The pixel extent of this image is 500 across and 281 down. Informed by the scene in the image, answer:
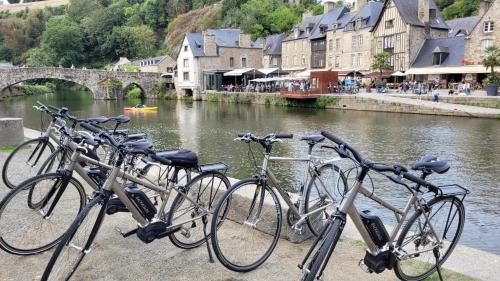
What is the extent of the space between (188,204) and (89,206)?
1075mm

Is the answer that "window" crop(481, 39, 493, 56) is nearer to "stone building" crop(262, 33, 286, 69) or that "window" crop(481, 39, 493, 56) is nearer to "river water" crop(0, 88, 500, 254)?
"river water" crop(0, 88, 500, 254)

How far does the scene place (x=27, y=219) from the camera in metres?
4.33

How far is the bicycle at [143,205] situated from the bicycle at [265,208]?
0.90ft

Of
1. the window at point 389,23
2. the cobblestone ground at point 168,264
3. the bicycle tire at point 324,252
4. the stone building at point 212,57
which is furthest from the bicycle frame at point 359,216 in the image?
the stone building at point 212,57

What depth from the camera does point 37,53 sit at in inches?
3324

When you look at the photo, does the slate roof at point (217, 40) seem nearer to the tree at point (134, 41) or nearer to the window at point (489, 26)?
the window at point (489, 26)

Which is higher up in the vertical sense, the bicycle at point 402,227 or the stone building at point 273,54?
the stone building at point 273,54

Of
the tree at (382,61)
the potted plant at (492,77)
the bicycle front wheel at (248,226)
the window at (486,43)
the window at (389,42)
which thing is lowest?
the bicycle front wheel at (248,226)

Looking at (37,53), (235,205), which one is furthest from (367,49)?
(37,53)

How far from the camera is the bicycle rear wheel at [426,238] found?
11.5 ft

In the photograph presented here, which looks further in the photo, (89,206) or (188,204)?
(188,204)

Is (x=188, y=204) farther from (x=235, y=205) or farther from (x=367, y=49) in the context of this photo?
(x=367, y=49)

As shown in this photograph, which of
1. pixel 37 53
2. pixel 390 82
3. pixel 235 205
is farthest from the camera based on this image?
pixel 37 53

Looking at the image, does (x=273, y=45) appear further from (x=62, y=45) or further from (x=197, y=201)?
(x=197, y=201)
